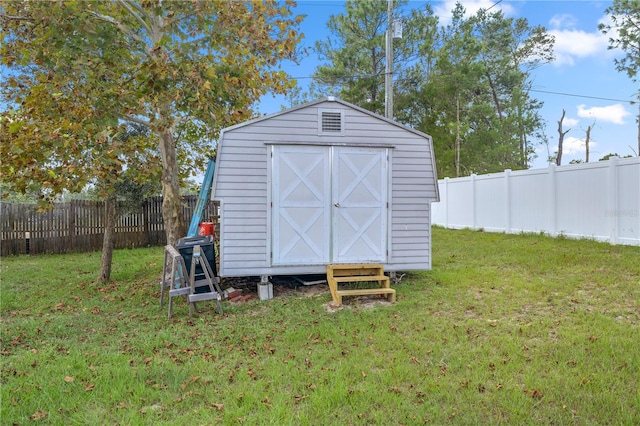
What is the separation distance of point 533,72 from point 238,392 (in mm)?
22828

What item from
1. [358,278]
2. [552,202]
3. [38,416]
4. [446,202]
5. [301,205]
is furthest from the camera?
[446,202]

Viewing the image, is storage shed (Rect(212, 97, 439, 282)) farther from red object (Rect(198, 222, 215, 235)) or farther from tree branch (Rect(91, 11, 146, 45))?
tree branch (Rect(91, 11, 146, 45))

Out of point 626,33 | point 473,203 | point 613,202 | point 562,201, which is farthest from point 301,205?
point 626,33

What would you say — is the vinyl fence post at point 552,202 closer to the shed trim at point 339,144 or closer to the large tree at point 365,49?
the shed trim at point 339,144

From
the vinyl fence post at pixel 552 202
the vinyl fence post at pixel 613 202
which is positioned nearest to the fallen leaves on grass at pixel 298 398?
the vinyl fence post at pixel 613 202

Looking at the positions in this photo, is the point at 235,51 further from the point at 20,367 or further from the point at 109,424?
the point at 109,424

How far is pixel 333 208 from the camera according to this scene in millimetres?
6387

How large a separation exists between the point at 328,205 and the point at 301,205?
16.1 inches

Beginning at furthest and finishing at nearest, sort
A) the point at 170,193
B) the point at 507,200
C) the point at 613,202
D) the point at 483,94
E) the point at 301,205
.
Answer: the point at 483,94 < the point at 507,200 < the point at 613,202 < the point at 170,193 < the point at 301,205

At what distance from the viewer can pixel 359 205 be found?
6465mm

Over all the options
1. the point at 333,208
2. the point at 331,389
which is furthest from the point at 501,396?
the point at 333,208

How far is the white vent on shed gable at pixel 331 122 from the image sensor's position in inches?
251

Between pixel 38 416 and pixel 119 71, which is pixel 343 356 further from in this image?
pixel 119 71

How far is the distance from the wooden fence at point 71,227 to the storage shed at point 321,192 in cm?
459
